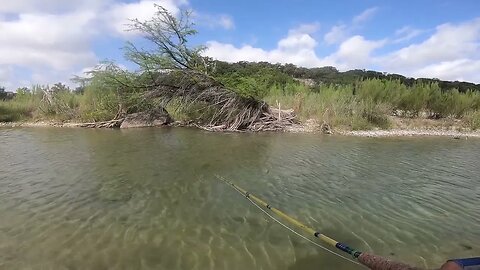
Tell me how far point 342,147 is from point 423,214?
858 centimetres

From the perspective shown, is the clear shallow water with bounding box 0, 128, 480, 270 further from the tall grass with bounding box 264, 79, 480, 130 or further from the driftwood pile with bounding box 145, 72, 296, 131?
the tall grass with bounding box 264, 79, 480, 130

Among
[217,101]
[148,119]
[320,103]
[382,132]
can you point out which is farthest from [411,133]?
[148,119]

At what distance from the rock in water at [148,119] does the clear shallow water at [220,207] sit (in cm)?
1004

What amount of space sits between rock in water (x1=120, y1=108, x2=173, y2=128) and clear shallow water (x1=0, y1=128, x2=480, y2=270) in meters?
10.0

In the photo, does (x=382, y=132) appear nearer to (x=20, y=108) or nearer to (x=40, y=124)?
(x=40, y=124)

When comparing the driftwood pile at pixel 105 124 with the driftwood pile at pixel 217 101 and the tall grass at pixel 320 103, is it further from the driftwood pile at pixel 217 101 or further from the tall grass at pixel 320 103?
the driftwood pile at pixel 217 101

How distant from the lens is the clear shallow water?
518 cm

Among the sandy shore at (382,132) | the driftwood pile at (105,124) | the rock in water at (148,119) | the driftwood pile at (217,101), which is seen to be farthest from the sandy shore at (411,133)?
the driftwood pile at (105,124)

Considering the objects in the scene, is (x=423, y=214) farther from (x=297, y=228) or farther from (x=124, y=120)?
(x=124, y=120)

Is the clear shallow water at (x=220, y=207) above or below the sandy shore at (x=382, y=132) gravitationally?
below

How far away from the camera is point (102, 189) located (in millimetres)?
8438

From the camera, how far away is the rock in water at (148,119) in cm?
2419

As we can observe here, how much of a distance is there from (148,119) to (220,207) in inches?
736

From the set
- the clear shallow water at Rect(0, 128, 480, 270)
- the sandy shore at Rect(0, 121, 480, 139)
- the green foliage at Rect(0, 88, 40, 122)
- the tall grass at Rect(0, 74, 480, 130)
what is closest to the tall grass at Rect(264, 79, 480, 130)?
the tall grass at Rect(0, 74, 480, 130)
